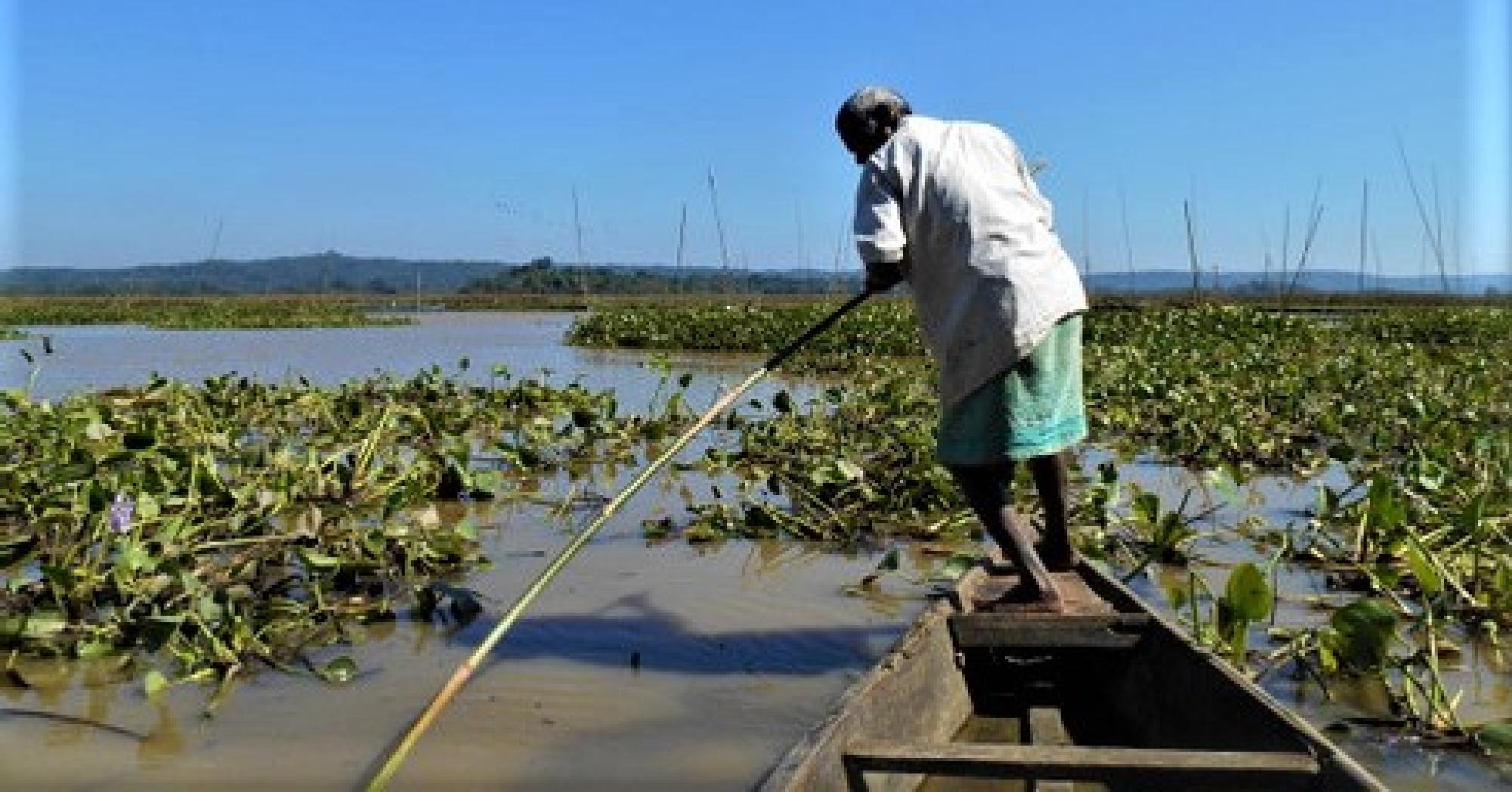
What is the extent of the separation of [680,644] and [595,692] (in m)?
0.48

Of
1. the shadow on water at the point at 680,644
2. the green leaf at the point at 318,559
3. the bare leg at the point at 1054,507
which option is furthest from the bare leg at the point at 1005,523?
the green leaf at the point at 318,559

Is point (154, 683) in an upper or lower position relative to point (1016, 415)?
lower

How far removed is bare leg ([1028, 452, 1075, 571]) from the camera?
3109 millimetres

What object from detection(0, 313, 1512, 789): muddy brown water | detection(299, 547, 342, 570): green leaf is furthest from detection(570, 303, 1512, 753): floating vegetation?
detection(299, 547, 342, 570): green leaf

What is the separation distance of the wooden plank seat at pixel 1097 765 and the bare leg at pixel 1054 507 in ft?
4.28

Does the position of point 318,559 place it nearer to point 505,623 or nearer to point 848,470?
point 505,623

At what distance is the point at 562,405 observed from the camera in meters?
8.23

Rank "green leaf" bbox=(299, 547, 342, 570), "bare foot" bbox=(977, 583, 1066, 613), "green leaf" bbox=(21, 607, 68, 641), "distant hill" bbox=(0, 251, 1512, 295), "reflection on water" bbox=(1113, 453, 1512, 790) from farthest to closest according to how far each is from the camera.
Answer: "distant hill" bbox=(0, 251, 1512, 295) < "green leaf" bbox=(299, 547, 342, 570) < "green leaf" bbox=(21, 607, 68, 641) < "bare foot" bbox=(977, 583, 1066, 613) < "reflection on water" bbox=(1113, 453, 1512, 790)

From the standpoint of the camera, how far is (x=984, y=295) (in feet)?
9.73

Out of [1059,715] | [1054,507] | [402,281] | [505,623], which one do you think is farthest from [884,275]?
[402,281]

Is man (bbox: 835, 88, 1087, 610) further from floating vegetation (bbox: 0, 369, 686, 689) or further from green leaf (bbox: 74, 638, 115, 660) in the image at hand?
green leaf (bbox: 74, 638, 115, 660)

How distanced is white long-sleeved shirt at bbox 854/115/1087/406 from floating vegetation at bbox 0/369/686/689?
1.77 metres

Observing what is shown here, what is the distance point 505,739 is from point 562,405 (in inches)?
217

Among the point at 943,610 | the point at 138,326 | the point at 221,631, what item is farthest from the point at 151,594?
the point at 138,326
